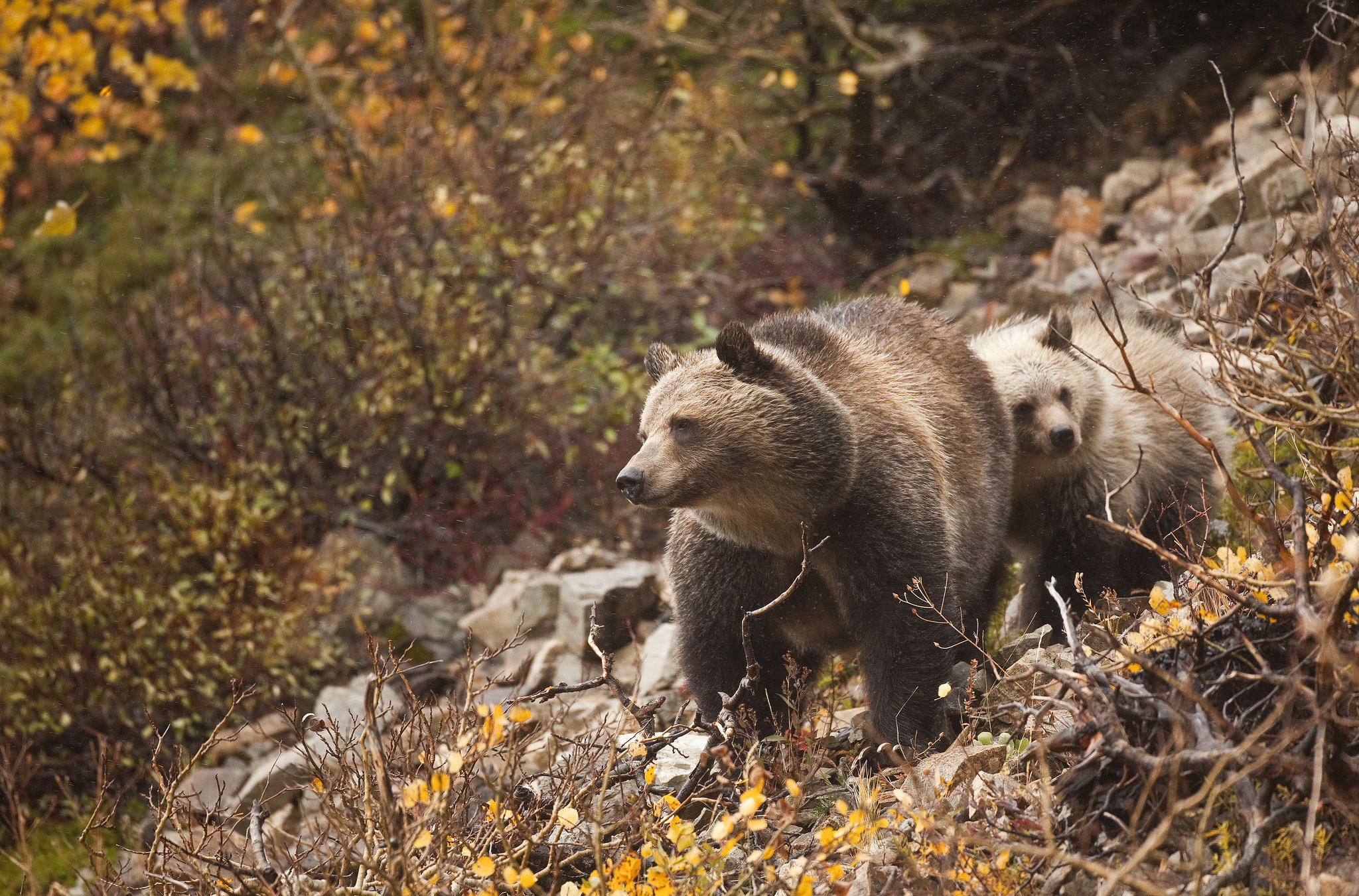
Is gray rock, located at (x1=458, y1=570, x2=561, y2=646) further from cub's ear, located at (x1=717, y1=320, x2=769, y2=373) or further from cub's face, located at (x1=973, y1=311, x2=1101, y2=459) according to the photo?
cub's ear, located at (x1=717, y1=320, x2=769, y2=373)

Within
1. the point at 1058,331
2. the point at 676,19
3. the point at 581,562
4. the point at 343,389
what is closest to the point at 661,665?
the point at 581,562

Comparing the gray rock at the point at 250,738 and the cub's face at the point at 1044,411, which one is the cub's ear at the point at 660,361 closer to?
the cub's face at the point at 1044,411

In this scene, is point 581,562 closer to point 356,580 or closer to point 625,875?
point 356,580

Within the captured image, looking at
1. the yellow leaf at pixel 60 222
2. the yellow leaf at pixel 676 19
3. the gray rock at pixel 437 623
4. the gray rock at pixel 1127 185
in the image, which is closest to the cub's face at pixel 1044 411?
the gray rock at pixel 437 623

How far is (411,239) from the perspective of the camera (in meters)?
7.52

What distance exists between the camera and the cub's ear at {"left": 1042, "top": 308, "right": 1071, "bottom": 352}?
5184 millimetres

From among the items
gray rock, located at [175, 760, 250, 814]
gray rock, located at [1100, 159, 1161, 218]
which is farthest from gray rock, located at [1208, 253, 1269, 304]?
gray rock, located at [175, 760, 250, 814]

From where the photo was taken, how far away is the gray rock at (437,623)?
691 centimetres

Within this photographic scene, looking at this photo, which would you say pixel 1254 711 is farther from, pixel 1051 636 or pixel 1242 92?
pixel 1242 92

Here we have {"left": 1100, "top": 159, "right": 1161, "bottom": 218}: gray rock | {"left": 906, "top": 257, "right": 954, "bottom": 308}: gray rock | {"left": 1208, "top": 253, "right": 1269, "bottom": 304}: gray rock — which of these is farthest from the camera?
{"left": 906, "top": 257, "right": 954, "bottom": 308}: gray rock

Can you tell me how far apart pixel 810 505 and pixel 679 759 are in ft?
3.49

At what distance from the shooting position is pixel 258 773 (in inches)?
233

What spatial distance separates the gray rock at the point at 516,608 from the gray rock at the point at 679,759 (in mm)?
2143

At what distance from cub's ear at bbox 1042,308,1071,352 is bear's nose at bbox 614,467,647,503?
8.13ft
